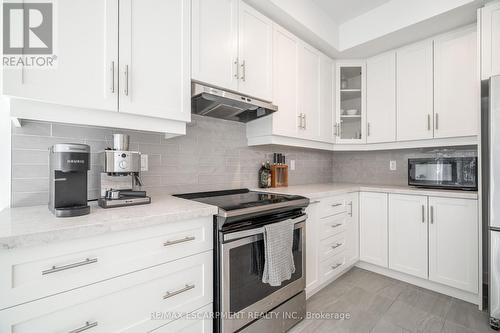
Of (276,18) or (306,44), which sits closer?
(276,18)

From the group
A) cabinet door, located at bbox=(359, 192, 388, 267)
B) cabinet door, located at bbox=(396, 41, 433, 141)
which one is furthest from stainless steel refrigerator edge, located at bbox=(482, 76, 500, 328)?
cabinet door, located at bbox=(359, 192, 388, 267)

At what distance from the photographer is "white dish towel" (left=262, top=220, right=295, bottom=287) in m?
1.38

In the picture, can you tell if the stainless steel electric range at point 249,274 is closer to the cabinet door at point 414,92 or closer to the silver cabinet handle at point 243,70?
the silver cabinet handle at point 243,70

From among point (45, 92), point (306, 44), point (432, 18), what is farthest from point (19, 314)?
point (432, 18)

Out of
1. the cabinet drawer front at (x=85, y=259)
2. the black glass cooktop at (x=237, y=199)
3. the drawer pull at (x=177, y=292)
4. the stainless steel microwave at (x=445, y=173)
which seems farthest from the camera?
the stainless steel microwave at (x=445, y=173)

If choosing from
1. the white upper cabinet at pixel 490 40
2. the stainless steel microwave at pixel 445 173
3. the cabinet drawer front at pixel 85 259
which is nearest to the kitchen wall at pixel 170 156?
the cabinet drawer front at pixel 85 259

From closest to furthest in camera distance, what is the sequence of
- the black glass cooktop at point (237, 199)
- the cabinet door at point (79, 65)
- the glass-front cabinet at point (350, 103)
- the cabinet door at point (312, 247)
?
the cabinet door at point (79, 65), the black glass cooktop at point (237, 199), the cabinet door at point (312, 247), the glass-front cabinet at point (350, 103)

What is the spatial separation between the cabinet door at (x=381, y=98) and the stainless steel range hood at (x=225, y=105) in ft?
4.92

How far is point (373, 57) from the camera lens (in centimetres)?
271

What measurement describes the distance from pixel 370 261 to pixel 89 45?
2998 millimetres

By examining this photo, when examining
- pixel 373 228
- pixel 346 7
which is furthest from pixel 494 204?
pixel 346 7

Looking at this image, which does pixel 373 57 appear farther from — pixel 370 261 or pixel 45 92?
pixel 45 92

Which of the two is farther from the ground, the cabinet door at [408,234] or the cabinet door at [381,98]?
the cabinet door at [381,98]

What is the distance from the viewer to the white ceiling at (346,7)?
2234mm
